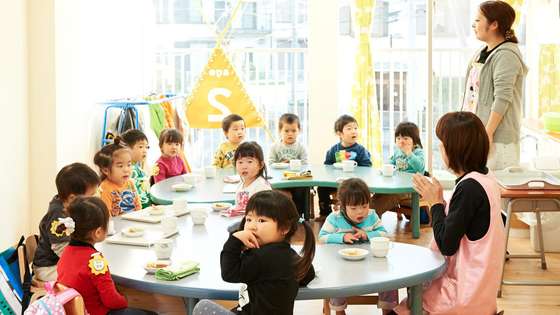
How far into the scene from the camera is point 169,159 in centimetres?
620

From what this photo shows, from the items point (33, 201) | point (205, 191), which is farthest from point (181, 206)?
point (33, 201)

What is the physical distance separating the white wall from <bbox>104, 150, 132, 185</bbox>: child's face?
1.05 meters

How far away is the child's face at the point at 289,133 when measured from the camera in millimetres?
6660

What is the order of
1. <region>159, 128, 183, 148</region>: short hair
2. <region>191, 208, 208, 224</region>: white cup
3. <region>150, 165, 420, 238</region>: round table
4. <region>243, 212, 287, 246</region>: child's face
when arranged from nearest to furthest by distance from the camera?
1. <region>243, 212, 287, 246</region>: child's face
2. <region>191, 208, 208, 224</region>: white cup
3. <region>150, 165, 420, 238</region>: round table
4. <region>159, 128, 183, 148</region>: short hair

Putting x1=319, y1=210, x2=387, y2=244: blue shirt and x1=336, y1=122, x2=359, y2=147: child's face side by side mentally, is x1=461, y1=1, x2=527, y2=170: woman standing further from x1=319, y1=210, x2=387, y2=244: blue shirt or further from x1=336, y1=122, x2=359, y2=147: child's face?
x1=336, y1=122, x2=359, y2=147: child's face

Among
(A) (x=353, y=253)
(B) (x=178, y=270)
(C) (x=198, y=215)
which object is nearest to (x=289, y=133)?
(C) (x=198, y=215)

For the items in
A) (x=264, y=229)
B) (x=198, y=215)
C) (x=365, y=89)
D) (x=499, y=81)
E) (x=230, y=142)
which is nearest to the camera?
(x=264, y=229)

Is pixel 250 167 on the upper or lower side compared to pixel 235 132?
lower

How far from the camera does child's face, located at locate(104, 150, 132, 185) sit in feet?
16.0

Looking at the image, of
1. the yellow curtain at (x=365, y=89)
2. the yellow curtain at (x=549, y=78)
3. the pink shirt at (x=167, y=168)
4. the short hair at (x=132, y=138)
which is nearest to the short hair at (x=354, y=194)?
the short hair at (x=132, y=138)

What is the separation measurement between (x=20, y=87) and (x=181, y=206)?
2.06 m

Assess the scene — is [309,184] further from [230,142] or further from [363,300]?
[363,300]

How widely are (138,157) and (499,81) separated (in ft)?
7.81

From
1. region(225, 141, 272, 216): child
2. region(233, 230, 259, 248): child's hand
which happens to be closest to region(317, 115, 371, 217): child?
region(225, 141, 272, 216): child
